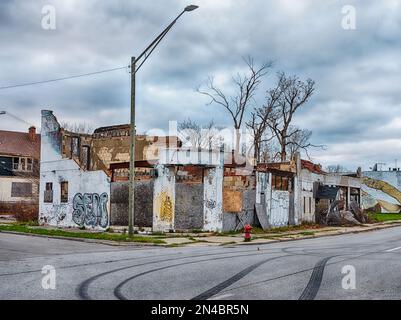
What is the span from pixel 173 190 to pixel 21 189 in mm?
38512

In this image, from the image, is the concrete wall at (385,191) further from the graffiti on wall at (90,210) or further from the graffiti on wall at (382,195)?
the graffiti on wall at (90,210)

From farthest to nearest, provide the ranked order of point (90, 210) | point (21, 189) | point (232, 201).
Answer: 1. point (21, 189)
2. point (90, 210)
3. point (232, 201)

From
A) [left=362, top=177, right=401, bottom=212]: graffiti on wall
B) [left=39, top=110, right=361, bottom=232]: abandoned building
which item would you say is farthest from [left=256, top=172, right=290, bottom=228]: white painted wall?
[left=362, top=177, right=401, bottom=212]: graffiti on wall

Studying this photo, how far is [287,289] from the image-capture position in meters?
10.0

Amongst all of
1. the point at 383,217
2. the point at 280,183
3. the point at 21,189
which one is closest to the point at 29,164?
the point at 21,189

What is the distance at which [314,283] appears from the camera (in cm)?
1069

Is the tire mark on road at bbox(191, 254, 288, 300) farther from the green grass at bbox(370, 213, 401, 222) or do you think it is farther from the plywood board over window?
the green grass at bbox(370, 213, 401, 222)

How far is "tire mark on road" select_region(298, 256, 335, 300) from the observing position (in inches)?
366

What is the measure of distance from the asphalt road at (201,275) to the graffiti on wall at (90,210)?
1208 cm

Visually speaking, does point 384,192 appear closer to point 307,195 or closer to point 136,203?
point 307,195

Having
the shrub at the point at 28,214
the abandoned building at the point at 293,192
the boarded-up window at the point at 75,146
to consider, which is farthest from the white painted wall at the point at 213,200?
the shrub at the point at 28,214

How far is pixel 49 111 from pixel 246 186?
1344 centimetres
